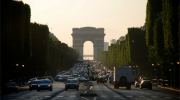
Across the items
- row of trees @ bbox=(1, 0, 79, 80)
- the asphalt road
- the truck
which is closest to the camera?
the asphalt road

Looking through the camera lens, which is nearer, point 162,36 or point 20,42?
point 20,42

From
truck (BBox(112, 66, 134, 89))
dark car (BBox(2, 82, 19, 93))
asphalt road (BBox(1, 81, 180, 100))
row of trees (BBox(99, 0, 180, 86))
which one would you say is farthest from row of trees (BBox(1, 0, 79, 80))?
row of trees (BBox(99, 0, 180, 86))

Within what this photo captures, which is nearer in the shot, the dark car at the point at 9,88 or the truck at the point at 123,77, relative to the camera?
the dark car at the point at 9,88

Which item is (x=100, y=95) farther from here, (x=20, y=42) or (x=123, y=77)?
(x=20, y=42)

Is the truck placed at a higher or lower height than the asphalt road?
higher

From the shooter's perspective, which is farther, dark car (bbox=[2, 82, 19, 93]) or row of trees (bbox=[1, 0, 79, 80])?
row of trees (bbox=[1, 0, 79, 80])

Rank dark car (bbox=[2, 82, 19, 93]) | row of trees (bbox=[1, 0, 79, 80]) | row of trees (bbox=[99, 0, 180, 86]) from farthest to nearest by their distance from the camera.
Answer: row of trees (bbox=[99, 0, 180, 86])
row of trees (bbox=[1, 0, 79, 80])
dark car (bbox=[2, 82, 19, 93])

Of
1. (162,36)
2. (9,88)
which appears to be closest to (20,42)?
(9,88)

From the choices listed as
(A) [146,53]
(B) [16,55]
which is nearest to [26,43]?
(B) [16,55]

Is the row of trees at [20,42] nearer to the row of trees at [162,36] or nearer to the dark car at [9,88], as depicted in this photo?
the dark car at [9,88]

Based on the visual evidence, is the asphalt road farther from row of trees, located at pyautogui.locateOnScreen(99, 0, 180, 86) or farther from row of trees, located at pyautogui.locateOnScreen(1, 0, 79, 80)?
row of trees, located at pyautogui.locateOnScreen(99, 0, 180, 86)

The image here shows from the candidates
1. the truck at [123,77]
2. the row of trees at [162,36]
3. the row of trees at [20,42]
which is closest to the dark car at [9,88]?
the row of trees at [20,42]

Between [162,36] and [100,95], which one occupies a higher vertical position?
[162,36]

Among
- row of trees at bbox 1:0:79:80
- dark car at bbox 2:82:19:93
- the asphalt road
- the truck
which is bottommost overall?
the asphalt road
